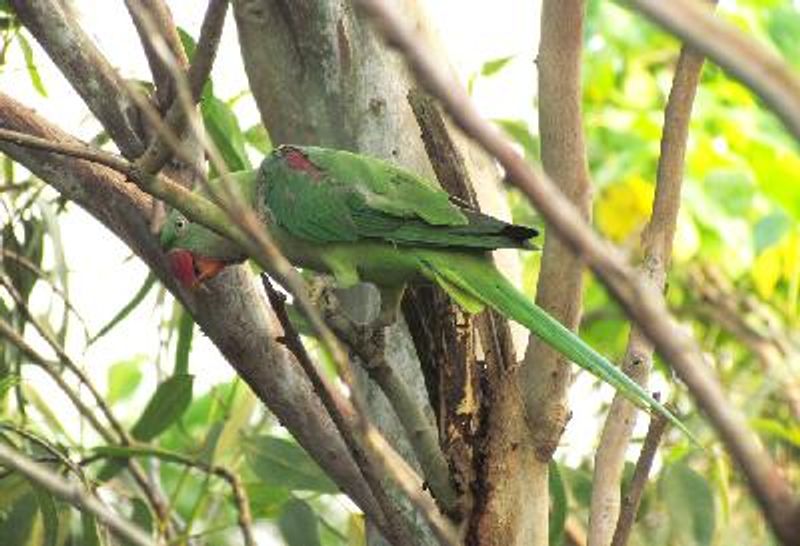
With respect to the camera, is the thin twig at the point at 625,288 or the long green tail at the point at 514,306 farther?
the long green tail at the point at 514,306

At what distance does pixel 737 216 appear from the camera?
2443mm

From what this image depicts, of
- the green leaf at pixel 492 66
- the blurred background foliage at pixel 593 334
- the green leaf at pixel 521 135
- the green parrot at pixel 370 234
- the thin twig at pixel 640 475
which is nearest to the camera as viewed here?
the thin twig at pixel 640 475

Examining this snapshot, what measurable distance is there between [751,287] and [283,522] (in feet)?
4.10

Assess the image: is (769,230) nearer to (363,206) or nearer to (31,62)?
(363,206)

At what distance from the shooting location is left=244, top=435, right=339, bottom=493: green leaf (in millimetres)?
1750

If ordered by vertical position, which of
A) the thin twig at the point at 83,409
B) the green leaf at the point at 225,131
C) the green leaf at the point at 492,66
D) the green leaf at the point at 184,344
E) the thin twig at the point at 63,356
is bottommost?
the thin twig at the point at 83,409

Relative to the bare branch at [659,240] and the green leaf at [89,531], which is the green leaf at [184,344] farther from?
the bare branch at [659,240]

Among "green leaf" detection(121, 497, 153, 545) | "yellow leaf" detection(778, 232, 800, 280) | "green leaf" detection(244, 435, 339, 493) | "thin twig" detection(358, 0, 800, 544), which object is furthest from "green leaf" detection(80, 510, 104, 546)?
"yellow leaf" detection(778, 232, 800, 280)

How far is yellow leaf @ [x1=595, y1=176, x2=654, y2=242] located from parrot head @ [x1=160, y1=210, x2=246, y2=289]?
128 cm

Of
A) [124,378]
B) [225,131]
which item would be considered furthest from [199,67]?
[124,378]

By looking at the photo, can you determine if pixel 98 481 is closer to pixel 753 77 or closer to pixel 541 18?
pixel 541 18

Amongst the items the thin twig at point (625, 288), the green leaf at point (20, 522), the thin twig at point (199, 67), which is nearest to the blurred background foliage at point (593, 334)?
the green leaf at point (20, 522)

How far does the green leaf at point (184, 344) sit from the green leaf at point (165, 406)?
13mm

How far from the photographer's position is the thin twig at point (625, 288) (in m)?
0.37
